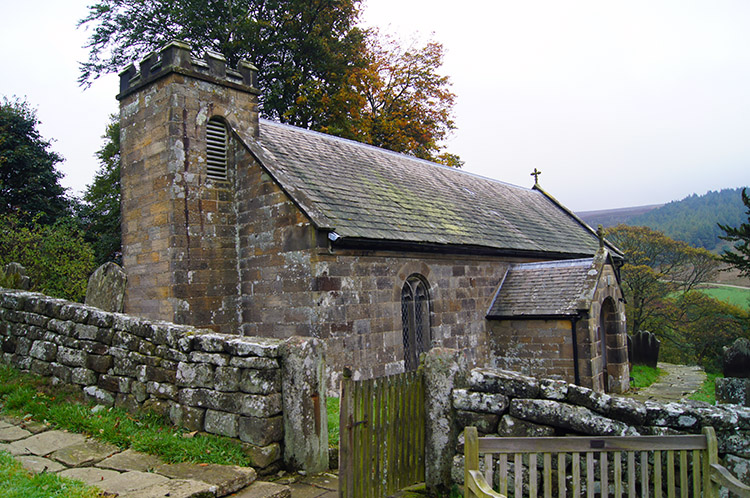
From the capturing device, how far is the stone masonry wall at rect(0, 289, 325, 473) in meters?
5.37

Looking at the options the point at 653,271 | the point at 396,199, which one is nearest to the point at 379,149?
the point at 396,199

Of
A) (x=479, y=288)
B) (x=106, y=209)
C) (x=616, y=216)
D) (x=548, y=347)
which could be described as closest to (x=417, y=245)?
(x=479, y=288)

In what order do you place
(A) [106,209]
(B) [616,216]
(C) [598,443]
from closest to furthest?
(C) [598,443] → (A) [106,209] → (B) [616,216]

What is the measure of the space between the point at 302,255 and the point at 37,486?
625cm

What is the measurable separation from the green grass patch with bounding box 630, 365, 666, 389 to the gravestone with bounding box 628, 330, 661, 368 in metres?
0.32

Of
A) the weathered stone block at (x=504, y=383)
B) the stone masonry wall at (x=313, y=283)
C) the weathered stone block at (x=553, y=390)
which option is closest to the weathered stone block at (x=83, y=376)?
the stone masonry wall at (x=313, y=283)

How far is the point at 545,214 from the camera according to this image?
866 inches

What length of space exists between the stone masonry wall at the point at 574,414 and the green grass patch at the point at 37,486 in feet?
11.0

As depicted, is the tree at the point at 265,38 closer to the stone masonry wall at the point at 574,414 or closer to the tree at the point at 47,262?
the tree at the point at 47,262

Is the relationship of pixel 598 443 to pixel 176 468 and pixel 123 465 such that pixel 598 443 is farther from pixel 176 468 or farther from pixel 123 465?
pixel 123 465

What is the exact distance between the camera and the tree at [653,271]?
99.7 feet

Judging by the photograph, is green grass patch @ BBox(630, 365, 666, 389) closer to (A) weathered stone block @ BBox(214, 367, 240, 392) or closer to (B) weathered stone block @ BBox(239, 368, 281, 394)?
(B) weathered stone block @ BBox(239, 368, 281, 394)

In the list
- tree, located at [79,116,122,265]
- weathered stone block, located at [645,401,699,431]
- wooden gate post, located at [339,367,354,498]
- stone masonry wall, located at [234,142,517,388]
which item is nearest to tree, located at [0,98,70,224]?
tree, located at [79,116,122,265]

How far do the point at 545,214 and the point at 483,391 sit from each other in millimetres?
18398
